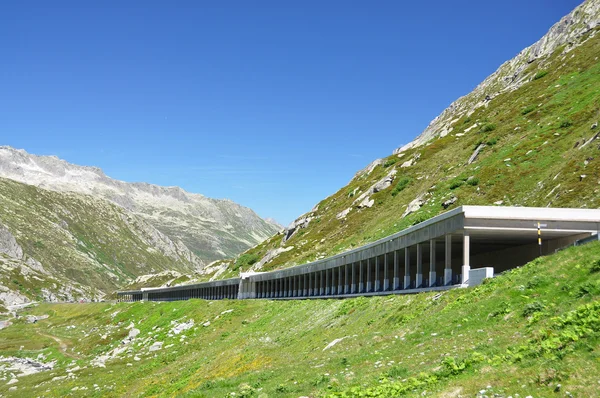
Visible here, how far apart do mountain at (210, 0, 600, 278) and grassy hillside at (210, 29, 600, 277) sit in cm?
22

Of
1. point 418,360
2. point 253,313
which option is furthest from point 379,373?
point 253,313

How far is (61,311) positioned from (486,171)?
15148 cm

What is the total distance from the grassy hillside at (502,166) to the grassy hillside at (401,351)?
99.1 ft

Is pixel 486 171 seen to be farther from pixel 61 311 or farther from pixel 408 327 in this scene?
pixel 61 311

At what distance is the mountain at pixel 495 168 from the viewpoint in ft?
220

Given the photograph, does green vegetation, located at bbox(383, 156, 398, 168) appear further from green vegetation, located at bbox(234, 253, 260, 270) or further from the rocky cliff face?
green vegetation, located at bbox(234, 253, 260, 270)

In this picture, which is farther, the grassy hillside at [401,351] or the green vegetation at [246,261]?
the green vegetation at [246,261]

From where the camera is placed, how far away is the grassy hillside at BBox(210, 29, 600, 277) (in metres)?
66.1

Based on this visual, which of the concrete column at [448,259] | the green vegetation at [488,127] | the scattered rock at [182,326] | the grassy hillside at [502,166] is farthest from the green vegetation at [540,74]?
the scattered rock at [182,326]

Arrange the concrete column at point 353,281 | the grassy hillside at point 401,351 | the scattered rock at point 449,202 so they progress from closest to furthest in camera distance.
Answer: the grassy hillside at point 401,351 < the concrete column at point 353,281 < the scattered rock at point 449,202

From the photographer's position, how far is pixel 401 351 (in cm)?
2342

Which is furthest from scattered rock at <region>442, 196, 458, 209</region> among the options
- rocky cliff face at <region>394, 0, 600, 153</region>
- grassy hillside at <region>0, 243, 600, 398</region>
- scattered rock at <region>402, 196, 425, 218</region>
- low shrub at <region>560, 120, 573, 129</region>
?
rocky cliff face at <region>394, 0, 600, 153</region>

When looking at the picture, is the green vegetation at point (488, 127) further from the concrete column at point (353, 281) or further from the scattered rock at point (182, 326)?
the scattered rock at point (182, 326)

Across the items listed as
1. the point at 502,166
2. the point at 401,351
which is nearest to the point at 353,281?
the point at 502,166
